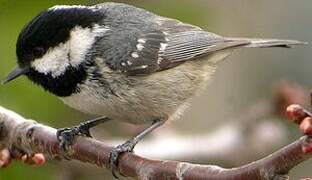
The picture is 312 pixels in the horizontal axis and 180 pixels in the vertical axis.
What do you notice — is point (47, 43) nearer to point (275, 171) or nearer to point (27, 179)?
point (27, 179)

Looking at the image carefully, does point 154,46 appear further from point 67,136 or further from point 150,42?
point 67,136

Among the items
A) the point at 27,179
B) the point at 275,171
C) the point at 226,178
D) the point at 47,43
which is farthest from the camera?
the point at 27,179

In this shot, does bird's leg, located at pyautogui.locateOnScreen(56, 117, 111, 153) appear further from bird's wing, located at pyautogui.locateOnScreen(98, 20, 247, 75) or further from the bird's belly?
bird's wing, located at pyautogui.locateOnScreen(98, 20, 247, 75)

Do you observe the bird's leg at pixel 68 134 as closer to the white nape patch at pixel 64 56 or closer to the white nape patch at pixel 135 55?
the white nape patch at pixel 64 56

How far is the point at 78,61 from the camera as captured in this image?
117 inches

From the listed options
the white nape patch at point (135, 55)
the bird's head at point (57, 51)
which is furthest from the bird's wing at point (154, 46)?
the bird's head at point (57, 51)

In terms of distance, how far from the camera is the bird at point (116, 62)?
116 inches

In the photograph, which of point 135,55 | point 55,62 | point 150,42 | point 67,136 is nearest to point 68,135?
point 67,136

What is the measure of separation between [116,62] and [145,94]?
0.19 meters

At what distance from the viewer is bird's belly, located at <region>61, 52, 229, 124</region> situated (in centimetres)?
296

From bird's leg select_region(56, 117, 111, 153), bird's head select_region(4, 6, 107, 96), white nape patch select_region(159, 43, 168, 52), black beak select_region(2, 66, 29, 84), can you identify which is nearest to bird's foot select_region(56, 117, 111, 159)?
bird's leg select_region(56, 117, 111, 153)

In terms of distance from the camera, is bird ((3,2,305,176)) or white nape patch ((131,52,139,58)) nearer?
bird ((3,2,305,176))

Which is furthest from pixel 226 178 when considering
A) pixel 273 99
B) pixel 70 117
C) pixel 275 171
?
pixel 70 117

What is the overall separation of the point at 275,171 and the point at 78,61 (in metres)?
1.32
